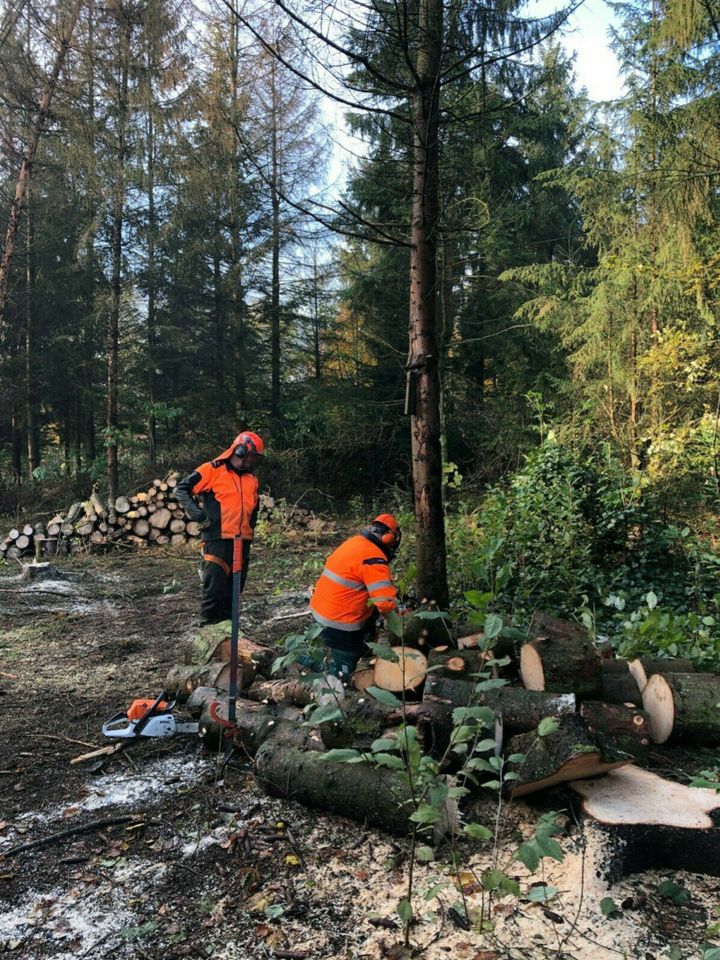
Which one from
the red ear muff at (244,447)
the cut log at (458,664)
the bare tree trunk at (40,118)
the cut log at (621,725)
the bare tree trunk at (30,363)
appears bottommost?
the cut log at (621,725)

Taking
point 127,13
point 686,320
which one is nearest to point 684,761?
point 686,320

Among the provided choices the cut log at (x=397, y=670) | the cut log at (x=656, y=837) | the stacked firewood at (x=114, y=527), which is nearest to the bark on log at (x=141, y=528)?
the stacked firewood at (x=114, y=527)

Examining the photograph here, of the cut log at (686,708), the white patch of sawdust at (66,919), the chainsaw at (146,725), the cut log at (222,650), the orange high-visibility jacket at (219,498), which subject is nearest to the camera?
the white patch of sawdust at (66,919)

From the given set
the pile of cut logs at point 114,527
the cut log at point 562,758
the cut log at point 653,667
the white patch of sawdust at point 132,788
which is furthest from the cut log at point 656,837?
the pile of cut logs at point 114,527

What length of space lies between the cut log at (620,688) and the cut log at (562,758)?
0.79m

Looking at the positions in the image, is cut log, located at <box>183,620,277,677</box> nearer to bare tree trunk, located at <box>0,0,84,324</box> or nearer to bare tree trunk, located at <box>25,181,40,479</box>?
bare tree trunk, located at <box>0,0,84,324</box>

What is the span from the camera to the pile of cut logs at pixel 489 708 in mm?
2830

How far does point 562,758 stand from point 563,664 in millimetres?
803

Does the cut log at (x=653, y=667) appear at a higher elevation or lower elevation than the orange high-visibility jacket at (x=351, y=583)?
lower

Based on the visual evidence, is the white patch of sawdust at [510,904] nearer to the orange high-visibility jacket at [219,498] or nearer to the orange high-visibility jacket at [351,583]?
the orange high-visibility jacket at [351,583]

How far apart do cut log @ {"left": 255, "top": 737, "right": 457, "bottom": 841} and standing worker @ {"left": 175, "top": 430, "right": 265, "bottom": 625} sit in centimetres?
238

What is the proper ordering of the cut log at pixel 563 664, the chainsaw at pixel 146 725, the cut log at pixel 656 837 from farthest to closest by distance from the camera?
the chainsaw at pixel 146 725
the cut log at pixel 563 664
the cut log at pixel 656 837

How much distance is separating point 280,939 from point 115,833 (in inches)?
45.4

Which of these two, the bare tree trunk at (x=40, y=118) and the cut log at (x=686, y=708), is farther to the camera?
the bare tree trunk at (x=40, y=118)
